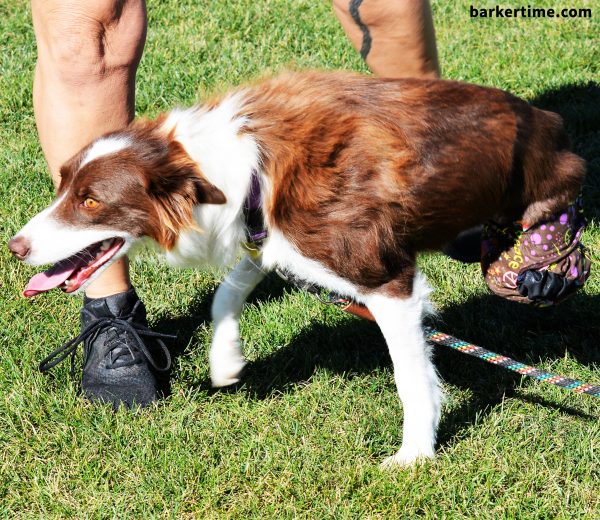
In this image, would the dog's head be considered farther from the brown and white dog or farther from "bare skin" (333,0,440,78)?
"bare skin" (333,0,440,78)

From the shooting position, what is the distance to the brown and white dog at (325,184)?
2.82 metres

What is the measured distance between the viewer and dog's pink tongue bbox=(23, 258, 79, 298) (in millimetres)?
3057

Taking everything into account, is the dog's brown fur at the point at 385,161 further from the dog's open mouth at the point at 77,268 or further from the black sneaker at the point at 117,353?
the black sneaker at the point at 117,353

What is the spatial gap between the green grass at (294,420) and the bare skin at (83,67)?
36 cm

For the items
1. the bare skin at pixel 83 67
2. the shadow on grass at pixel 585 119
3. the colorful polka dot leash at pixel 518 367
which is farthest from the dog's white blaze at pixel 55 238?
the shadow on grass at pixel 585 119

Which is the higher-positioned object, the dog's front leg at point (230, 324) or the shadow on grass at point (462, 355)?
the dog's front leg at point (230, 324)

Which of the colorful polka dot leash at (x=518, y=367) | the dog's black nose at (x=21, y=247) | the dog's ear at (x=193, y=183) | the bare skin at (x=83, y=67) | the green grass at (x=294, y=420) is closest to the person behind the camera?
the dog's ear at (x=193, y=183)

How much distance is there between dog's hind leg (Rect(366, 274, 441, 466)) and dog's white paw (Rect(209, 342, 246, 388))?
74 cm

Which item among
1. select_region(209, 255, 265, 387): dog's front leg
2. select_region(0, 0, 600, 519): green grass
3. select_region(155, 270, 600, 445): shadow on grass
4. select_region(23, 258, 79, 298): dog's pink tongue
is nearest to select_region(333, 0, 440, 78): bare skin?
select_region(0, 0, 600, 519): green grass

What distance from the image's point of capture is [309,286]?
3.25m

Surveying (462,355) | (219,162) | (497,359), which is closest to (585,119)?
(462,355)

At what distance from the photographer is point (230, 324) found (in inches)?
140

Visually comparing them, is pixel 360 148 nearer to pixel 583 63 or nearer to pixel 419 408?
pixel 419 408

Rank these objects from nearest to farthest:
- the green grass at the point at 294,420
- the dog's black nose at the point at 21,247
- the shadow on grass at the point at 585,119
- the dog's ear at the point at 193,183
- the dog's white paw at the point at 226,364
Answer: the dog's ear at the point at 193,183, the dog's black nose at the point at 21,247, the green grass at the point at 294,420, the dog's white paw at the point at 226,364, the shadow on grass at the point at 585,119
